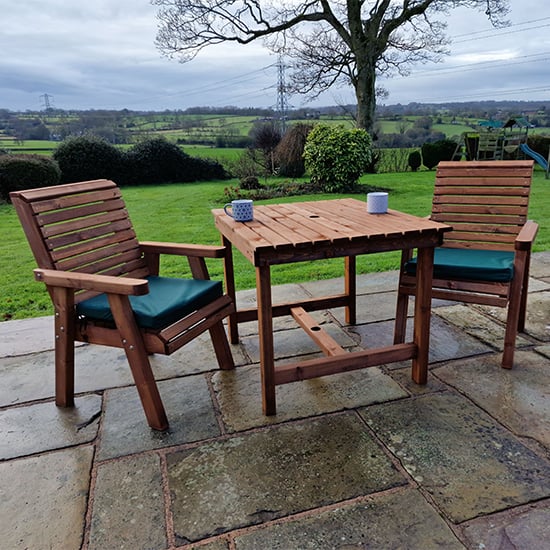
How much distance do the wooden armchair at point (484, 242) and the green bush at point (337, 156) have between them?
5869 millimetres

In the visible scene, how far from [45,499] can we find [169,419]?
21.5 inches

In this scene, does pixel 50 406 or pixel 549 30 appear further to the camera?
pixel 549 30

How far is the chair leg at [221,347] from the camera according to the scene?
2.18 m

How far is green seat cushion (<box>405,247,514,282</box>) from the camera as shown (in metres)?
2.13

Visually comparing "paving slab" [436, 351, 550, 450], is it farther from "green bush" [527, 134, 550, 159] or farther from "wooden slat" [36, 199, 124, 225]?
"green bush" [527, 134, 550, 159]

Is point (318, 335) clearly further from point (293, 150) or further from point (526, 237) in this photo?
point (293, 150)

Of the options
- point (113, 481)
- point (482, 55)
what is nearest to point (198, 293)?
point (113, 481)

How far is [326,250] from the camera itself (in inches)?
69.1

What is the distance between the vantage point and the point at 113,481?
5.04 ft

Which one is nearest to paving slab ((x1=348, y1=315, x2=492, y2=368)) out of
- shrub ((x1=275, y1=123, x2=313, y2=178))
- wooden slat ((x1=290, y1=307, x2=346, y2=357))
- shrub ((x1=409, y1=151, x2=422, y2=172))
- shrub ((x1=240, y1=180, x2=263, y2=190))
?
wooden slat ((x1=290, y1=307, x2=346, y2=357))

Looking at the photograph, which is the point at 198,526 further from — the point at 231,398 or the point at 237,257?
the point at 237,257

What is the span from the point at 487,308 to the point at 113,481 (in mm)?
2540

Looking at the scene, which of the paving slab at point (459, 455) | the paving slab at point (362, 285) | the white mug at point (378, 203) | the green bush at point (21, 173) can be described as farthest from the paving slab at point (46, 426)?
the green bush at point (21, 173)

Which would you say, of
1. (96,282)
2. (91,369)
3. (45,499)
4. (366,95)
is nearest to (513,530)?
(45,499)
